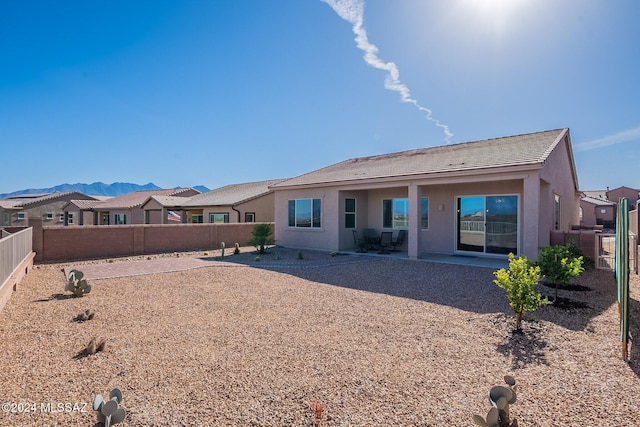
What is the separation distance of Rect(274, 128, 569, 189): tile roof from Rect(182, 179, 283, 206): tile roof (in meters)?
9.21

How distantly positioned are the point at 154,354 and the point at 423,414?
10.8 ft

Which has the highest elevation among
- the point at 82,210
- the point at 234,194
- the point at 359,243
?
the point at 234,194

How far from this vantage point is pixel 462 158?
12.5 metres

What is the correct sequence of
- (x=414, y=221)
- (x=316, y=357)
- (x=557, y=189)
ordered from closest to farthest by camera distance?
(x=316, y=357)
(x=414, y=221)
(x=557, y=189)

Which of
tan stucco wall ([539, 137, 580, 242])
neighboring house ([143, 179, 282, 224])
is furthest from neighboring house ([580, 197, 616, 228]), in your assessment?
neighboring house ([143, 179, 282, 224])

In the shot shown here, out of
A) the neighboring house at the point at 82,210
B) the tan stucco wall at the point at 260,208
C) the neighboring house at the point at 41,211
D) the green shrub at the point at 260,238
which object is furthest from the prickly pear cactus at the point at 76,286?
the neighboring house at the point at 41,211

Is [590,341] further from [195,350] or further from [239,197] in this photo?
[239,197]

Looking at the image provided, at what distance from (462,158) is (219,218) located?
1909 centimetres

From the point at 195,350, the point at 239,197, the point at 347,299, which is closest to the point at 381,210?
the point at 347,299

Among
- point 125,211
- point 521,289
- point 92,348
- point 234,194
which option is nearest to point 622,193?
point 234,194

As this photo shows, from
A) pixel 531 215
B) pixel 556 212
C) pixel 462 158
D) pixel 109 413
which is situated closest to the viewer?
pixel 109 413

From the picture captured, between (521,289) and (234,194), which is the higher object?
(234,194)

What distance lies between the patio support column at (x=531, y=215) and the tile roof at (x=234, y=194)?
15.9 m

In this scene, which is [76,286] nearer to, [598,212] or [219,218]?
[219,218]
